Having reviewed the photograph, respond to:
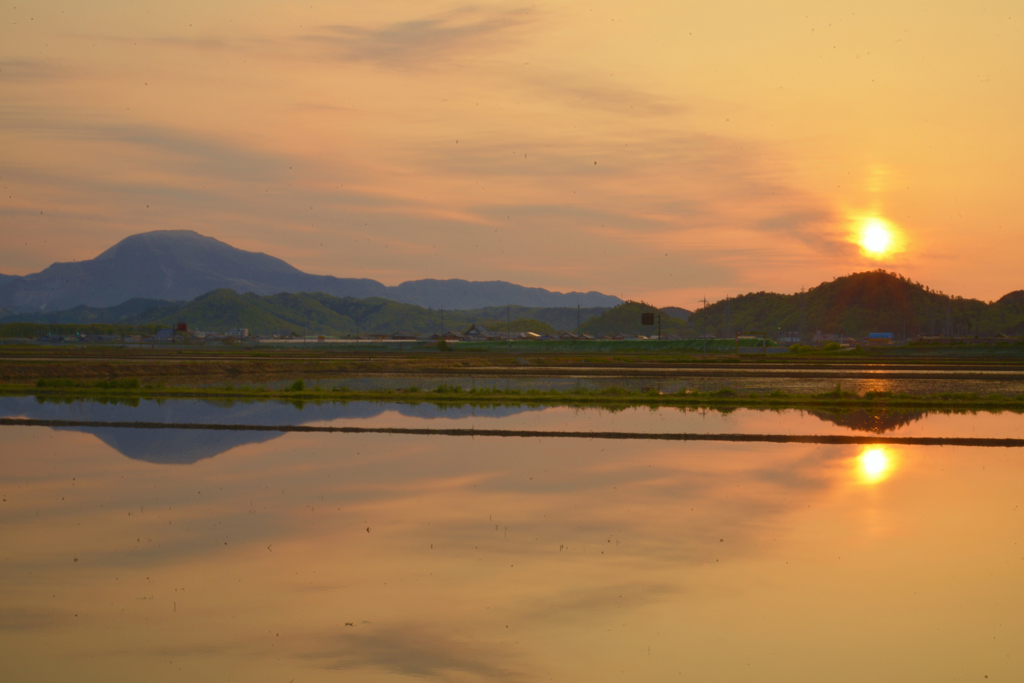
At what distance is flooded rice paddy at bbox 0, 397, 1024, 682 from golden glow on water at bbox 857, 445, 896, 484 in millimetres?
136

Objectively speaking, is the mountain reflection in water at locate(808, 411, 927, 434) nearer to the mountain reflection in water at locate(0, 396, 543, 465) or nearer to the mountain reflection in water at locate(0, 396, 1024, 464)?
the mountain reflection in water at locate(0, 396, 1024, 464)

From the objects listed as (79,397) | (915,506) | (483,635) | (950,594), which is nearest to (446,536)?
(483,635)

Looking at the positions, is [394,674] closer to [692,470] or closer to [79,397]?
[692,470]

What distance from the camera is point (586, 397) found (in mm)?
37312

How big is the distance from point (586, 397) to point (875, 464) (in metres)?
17.8

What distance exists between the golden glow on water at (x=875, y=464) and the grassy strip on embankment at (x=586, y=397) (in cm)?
1216

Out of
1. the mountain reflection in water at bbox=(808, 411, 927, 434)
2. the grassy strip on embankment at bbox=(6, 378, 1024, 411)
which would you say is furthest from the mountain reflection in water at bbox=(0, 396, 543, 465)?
the mountain reflection in water at bbox=(808, 411, 927, 434)

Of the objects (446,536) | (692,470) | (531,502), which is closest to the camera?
(446,536)

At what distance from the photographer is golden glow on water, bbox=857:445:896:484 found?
18.5 meters

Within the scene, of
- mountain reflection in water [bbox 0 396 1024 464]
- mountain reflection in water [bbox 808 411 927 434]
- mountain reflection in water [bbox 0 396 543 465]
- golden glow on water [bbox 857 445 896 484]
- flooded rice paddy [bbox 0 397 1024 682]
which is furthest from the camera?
mountain reflection in water [bbox 808 411 927 434]

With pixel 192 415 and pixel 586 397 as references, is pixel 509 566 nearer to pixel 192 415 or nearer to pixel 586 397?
pixel 192 415

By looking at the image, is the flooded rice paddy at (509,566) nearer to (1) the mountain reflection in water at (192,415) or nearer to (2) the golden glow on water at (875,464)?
(2) the golden glow on water at (875,464)

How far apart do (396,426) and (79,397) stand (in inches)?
732

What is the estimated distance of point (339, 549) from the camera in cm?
1238
